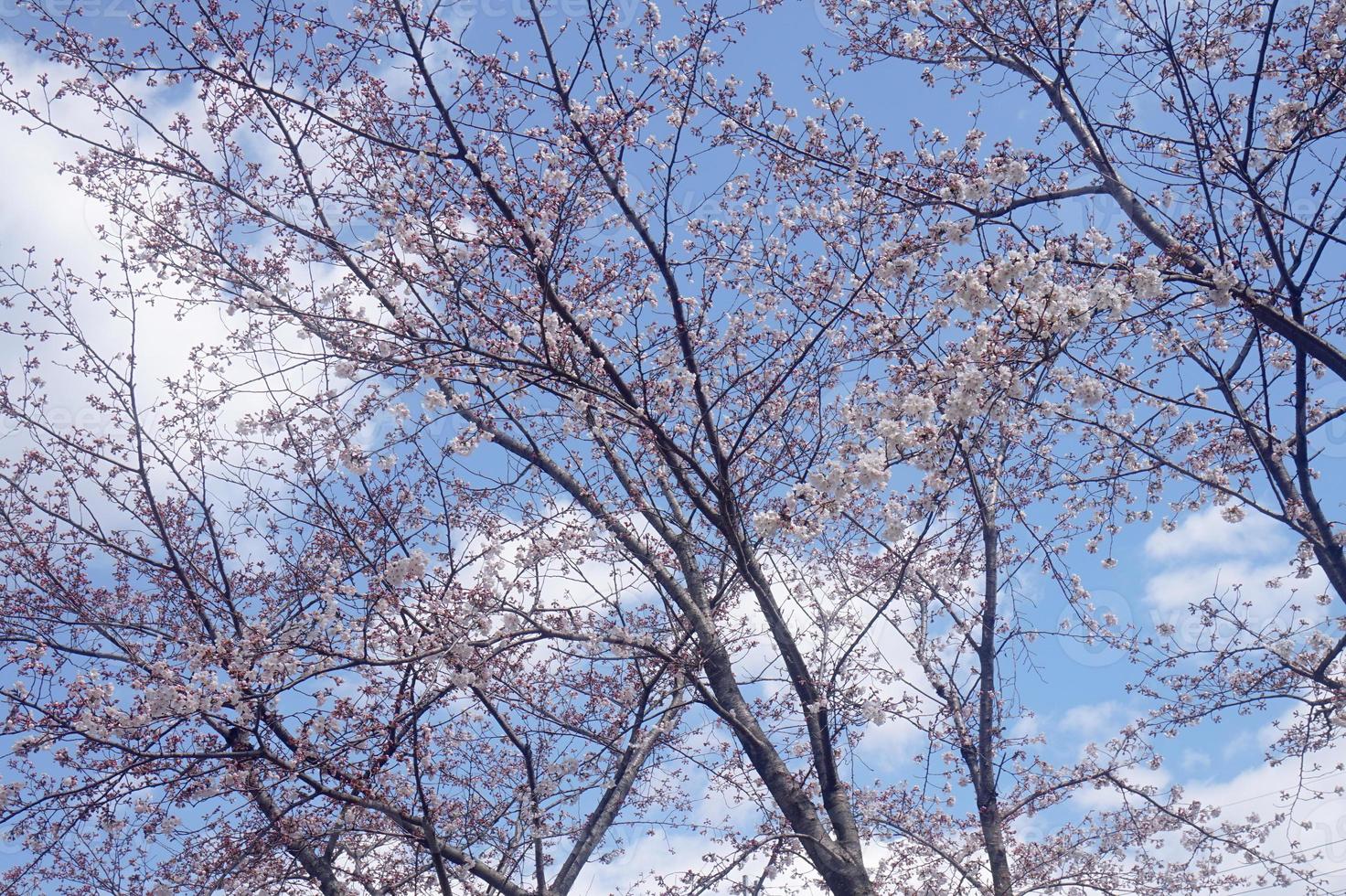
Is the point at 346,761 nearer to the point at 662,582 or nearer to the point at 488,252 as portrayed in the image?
the point at 662,582

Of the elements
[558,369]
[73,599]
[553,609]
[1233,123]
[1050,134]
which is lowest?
[553,609]

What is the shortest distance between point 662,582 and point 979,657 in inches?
146

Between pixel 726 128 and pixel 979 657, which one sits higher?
pixel 726 128

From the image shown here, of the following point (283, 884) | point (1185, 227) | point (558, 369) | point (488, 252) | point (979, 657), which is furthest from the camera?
point (979, 657)

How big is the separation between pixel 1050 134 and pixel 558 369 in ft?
13.9

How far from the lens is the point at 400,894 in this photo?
6.41m

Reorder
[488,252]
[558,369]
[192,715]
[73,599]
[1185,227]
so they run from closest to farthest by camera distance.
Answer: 1. [192,715]
2. [558,369]
3. [488,252]
4. [1185,227]
5. [73,599]

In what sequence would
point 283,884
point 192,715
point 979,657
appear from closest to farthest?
point 192,715
point 283,884
point 979,657

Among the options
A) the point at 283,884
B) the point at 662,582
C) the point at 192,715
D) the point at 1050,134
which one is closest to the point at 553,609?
the point at 662,582

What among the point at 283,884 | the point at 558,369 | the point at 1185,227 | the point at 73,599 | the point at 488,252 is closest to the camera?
the point at 558,369

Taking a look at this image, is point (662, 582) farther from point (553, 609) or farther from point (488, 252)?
point (488, 252)

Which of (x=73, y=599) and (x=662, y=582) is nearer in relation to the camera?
(x=662, y=582)

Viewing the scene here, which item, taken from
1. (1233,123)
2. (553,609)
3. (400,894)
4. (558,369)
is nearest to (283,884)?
(400,894)

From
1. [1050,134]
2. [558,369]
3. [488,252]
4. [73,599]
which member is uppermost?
[1050,134]
